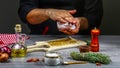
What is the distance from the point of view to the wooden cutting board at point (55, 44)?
179 centimetres

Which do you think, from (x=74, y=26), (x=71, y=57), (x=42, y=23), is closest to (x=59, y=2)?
(x=42, y=23)

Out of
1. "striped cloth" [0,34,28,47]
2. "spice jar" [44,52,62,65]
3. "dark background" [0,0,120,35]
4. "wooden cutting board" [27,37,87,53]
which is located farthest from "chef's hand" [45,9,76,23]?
"dark background" [0,0,120,35]

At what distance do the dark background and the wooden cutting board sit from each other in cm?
122

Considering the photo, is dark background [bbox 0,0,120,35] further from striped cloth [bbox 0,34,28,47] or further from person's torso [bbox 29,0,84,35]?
striped cloth [bbox 0,34,28,47]

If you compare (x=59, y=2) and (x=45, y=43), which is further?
(x=59, y=2)

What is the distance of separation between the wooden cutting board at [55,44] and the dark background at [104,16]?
122cm

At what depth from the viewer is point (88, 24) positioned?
2.39 metres

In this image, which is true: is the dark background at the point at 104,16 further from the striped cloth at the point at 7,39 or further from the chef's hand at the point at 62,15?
the striped cloth at the point at 7,39

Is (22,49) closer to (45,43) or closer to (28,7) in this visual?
(45,43)

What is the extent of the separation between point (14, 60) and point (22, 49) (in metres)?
0.08

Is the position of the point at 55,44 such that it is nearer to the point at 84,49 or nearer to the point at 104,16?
the point at 84,49

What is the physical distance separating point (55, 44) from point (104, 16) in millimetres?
1347

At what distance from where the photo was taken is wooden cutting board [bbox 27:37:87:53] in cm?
179

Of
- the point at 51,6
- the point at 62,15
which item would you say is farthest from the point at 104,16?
the point at 62,15
